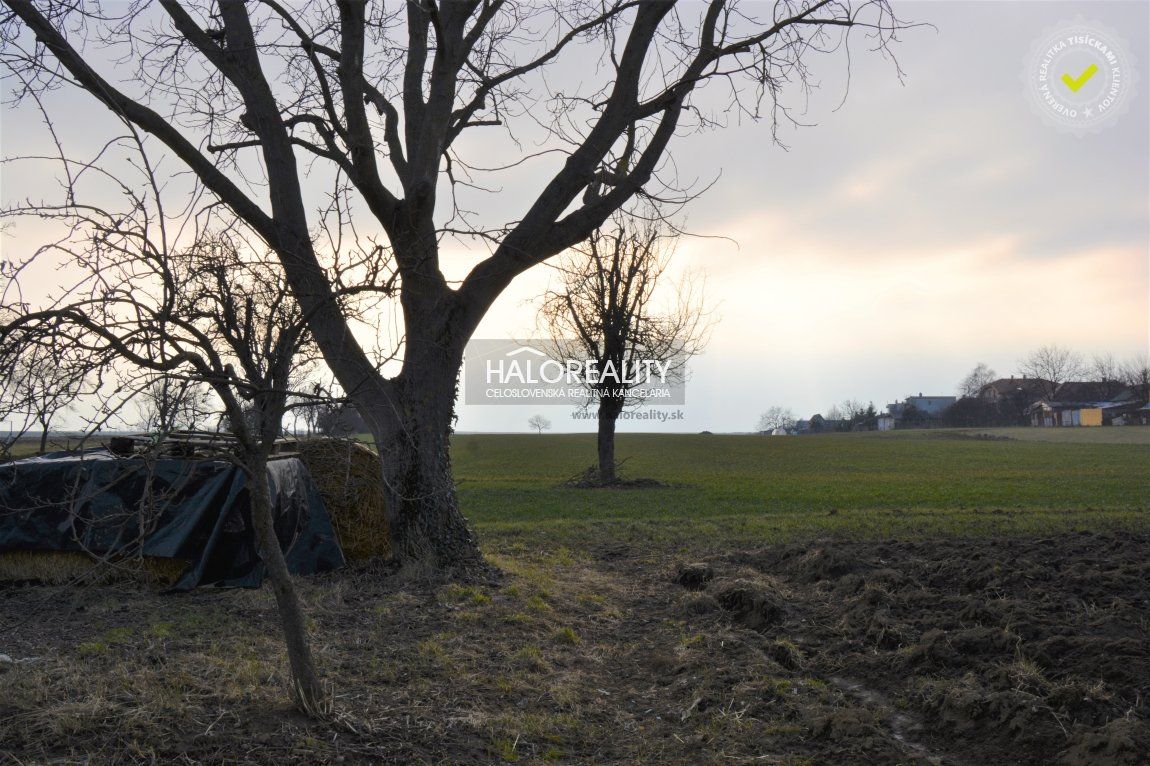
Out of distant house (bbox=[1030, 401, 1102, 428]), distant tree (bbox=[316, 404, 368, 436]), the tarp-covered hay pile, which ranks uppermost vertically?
distant house (bbox=[1030, 401, 1102, 428])

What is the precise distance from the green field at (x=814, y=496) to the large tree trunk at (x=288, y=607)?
8727mm

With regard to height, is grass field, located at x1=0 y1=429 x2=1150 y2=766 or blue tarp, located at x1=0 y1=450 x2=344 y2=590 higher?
blue tarp, located at x1=0 y1=450 x2=344 y2=590

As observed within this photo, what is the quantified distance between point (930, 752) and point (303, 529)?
21.3ft

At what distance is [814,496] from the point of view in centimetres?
2159

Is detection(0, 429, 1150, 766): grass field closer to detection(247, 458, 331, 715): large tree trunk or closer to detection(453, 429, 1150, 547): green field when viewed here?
detection(247, 458, 331, 715): large tree trunk

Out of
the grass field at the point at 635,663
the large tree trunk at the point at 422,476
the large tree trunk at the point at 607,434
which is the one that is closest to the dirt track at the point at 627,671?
the grass field at the point at 635,663

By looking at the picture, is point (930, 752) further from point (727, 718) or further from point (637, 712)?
point (637, 712)

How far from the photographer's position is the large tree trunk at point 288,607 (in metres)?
4.11

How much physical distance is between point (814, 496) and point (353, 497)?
14.9 metres

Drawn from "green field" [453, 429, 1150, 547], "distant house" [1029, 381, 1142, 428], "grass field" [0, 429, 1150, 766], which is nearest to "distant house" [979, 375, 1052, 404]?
"distant house" [1029, 381, 1142, 428]

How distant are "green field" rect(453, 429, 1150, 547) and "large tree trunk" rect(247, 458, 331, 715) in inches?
344

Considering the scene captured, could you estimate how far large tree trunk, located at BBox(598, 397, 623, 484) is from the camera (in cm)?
2655

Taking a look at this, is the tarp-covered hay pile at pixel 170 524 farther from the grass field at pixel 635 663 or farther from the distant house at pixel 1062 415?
the distant house at pixel 1062 415

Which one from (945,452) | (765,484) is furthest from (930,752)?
(945,452)
